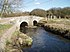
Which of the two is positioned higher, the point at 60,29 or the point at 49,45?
the point at 60,29

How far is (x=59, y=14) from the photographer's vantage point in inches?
4023

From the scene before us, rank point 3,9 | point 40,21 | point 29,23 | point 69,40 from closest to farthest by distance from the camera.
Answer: point 3,9 < point 69,40 < point 29,23 < point 40,21

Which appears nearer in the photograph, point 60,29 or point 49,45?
point 49,45

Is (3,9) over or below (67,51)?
over

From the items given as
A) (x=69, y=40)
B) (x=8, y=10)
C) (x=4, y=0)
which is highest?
(x=4, y=0)

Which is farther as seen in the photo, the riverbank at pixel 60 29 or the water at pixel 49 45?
the riverbank at pixel 60 29

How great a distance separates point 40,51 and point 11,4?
8.49 m

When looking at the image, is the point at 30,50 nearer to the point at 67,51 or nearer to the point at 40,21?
the point at 67,51

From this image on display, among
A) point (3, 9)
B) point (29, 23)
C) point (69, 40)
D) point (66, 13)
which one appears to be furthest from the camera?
point (66, 13)

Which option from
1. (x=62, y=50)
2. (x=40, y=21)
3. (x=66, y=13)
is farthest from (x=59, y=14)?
(x=62, y=50)

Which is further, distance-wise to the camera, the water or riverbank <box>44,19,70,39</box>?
riverbank <box>44,19,70,39</box>

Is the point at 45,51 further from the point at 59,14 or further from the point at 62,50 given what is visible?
the point at 59,14

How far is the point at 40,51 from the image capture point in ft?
83.3

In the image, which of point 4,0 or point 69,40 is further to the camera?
point 69,40
